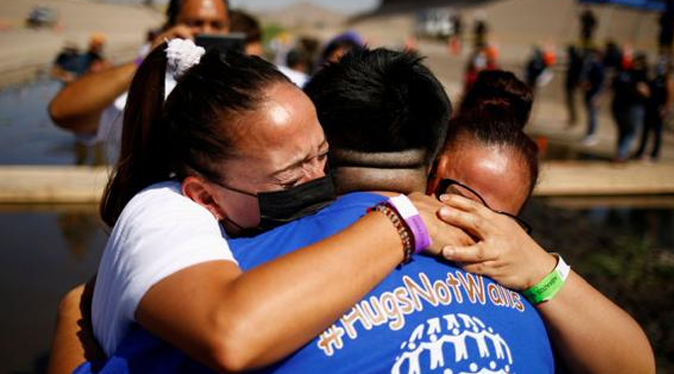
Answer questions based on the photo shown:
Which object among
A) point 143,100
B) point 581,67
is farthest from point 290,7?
point 143,100

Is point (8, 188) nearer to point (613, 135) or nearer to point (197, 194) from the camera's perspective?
point (197, 194)

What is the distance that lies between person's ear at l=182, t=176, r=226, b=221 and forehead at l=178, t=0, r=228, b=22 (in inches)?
85.2

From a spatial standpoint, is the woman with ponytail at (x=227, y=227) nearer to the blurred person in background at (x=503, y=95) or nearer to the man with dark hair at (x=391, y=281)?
the man with dark hair at (x=391, y=281)

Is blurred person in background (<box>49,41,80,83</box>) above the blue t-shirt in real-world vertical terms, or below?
below

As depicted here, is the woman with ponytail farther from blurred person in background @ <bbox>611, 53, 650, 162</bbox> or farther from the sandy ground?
the sandy ground

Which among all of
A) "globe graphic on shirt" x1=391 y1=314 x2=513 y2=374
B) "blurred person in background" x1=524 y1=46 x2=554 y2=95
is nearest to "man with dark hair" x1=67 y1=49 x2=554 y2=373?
"globe graphic on shirt" x1=391 y1=314 x2=513 y2=374

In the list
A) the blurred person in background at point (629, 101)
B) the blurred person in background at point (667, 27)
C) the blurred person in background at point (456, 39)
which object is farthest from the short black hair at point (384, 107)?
the blurred person in background at point (456, 39)

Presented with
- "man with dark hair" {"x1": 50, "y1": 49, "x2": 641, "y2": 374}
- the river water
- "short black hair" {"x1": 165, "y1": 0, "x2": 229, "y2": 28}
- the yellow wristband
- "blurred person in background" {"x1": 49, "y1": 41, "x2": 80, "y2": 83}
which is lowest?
the river water

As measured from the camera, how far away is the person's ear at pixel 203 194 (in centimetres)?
143

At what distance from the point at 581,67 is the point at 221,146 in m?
14.4

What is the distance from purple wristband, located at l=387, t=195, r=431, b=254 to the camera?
4.14 ft

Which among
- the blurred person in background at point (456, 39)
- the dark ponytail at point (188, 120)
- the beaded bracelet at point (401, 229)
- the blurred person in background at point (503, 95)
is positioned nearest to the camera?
the beaded bracelet at point (401, 229)

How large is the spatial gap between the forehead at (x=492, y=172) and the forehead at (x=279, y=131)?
462 mm

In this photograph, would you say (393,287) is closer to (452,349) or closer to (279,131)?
(452,349)
